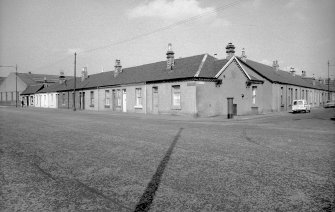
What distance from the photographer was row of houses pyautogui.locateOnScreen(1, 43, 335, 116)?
25.9 m

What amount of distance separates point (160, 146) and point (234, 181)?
423cm

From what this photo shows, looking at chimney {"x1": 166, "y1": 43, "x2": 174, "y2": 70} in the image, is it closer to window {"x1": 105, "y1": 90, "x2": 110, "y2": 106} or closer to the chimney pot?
the chimney pot

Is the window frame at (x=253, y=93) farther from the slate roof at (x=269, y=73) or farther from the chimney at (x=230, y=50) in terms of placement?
the chimney at (x=230, y=50)

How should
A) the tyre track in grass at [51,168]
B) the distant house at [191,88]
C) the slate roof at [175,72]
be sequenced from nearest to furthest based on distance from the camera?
the tyre track in grass at [51,168] < the distant house at [191,88] < the slate roof at [175,72]

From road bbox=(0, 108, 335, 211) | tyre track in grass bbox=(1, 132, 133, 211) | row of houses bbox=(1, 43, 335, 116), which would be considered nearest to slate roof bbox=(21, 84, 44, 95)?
row of houses bbox=(1, 43, 335, 116)

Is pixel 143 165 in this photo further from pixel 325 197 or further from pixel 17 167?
pixel 325 197

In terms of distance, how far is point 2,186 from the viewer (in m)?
5.12

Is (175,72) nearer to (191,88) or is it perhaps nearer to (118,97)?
(191,88)

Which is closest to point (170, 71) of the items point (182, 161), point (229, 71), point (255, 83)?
point (229, 71)

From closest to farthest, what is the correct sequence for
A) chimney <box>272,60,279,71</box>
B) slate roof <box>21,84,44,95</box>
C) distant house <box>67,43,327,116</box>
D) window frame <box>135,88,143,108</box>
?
distant house <box>67,43,327,116</box> → window frame <box>135,88,143,108</box> → chimney <box>272,60,279,71</box> → slate roof <box>21,84,44,95</box>

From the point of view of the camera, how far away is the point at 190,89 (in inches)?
1000

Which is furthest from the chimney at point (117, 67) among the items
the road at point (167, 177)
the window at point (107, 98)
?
the road at point (167, 177)

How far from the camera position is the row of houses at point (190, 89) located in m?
25.9

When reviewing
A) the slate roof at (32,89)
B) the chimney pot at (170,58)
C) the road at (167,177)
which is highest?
the chimney pot at (170,58)
